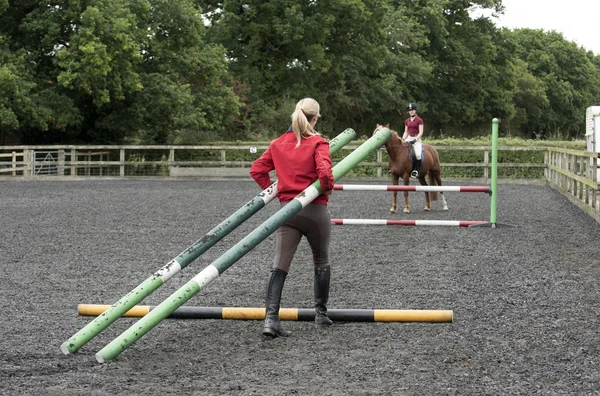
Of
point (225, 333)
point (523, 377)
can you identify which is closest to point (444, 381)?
point (523, 377)

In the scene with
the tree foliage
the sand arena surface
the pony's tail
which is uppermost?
the tree foliage

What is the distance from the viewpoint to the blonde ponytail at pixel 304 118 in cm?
625

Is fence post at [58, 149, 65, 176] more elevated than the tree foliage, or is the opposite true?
the tree foliage

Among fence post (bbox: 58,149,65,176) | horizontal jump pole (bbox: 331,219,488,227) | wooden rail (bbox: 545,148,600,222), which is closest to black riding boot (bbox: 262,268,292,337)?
horizontal jump pole (bbox: 331,219,488,227)

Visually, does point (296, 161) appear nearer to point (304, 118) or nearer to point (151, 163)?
point (304, 118)

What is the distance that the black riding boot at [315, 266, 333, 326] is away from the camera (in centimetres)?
664

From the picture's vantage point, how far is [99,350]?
591 cm

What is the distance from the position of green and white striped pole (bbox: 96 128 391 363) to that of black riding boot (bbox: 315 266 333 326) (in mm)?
695

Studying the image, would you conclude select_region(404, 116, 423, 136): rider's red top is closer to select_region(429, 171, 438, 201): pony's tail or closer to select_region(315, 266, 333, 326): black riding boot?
select_region(429, 171, 438, 201): pony's tail

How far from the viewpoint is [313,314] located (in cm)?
678

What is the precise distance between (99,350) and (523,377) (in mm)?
2670

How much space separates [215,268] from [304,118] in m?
1.23

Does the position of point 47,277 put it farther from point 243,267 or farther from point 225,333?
point 225,333

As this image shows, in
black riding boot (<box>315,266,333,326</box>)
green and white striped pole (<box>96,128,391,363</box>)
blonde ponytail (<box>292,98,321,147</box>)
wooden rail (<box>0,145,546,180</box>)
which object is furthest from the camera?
wooden rail (<box>0,145,546,180</box>)
